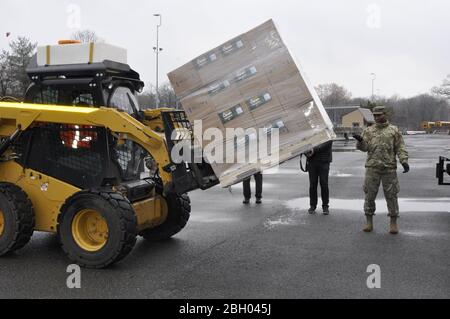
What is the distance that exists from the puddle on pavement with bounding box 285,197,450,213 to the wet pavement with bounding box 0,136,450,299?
0.49ft

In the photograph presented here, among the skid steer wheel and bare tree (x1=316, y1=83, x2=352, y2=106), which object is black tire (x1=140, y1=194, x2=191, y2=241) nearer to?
the skid steer wheel

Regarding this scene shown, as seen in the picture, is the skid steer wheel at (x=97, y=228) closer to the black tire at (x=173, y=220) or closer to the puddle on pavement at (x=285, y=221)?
the black tire at (x=173, y=220)

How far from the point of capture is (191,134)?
643 cm

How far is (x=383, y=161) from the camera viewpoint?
307 inches

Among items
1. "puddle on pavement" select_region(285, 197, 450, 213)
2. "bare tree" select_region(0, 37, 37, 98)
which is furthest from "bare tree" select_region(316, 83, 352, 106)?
"puddle on pavement" select_region(285, 197, 450, 213)

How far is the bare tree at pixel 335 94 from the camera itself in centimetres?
10719

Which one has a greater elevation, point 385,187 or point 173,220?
point 385,187

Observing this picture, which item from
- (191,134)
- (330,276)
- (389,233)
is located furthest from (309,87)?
(389,233)

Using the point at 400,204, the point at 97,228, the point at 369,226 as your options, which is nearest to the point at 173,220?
the point at 97,228

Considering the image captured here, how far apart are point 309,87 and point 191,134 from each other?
1.55 m

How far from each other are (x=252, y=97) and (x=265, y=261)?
6.52 feet

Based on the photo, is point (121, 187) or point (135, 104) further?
point (135, 104)

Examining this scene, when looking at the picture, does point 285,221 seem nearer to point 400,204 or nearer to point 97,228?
point 400,204
